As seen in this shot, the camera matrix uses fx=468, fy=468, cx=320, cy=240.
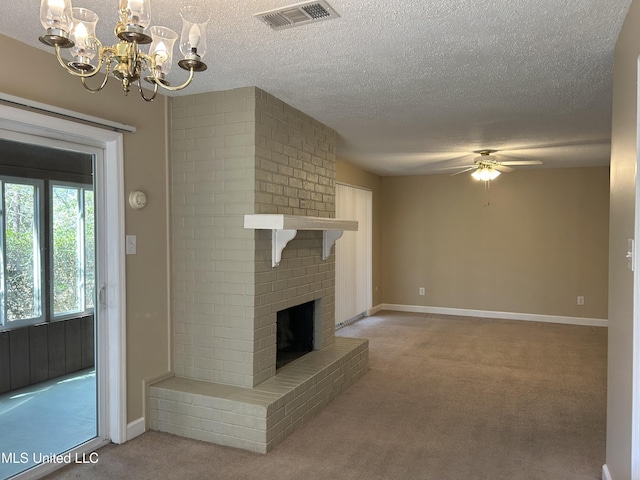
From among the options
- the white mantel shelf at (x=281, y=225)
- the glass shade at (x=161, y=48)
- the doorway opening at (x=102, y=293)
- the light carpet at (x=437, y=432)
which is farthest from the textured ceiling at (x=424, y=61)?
the light carpet at (x=437, y=432)

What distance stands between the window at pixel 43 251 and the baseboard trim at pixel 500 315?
5718 millimetres

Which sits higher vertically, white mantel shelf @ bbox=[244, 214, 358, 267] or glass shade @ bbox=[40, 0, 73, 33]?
glass shade @ bbox=[40, 0, 73, 33]

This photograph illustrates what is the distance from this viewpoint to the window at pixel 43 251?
2.43 meters

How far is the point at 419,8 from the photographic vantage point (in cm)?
206

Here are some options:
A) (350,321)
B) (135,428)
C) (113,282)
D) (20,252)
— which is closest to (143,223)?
(113,282)

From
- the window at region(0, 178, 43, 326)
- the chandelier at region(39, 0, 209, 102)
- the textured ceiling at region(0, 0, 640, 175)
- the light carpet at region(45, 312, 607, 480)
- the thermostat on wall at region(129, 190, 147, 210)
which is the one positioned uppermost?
the textured ceiling at region(0, 0, 640, 175)

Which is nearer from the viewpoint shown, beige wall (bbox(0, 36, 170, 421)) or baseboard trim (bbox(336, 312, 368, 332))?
beige wall (bbox(0, 36, 170, 421))

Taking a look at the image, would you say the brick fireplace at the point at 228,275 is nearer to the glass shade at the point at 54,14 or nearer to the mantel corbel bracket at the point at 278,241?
the mantel corbel bracket at the point at 278,241

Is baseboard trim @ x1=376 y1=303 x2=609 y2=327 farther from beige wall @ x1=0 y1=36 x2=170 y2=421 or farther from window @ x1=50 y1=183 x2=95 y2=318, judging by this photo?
window @ x1=50 y1=183 x2=95 y2=318

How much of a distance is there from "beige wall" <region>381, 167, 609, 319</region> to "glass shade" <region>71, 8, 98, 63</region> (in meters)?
6.68

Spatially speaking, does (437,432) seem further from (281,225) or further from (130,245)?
(130,245)

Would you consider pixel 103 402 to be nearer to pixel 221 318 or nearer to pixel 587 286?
pixel 221 318

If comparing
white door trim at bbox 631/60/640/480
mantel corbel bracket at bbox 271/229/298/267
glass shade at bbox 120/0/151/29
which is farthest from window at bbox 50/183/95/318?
white door trim at bbox 631/60/640/480

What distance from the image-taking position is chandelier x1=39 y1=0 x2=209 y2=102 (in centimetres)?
132
